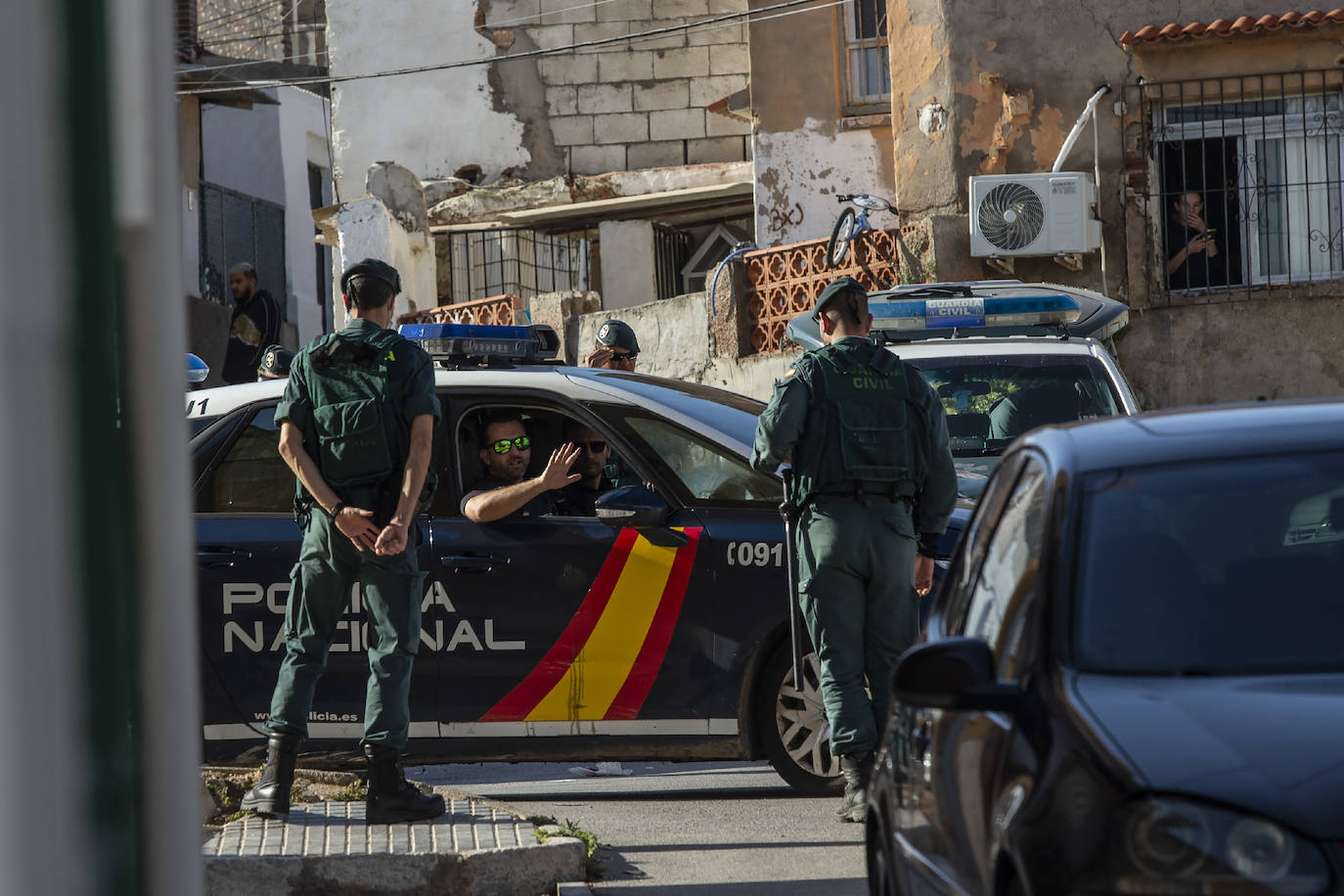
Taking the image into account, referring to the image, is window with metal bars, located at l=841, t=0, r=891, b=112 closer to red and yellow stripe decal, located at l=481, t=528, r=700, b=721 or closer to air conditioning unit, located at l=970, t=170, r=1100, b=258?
air conditioning unit, located at l=970, t=170, r=1100, b=258

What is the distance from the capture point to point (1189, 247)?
13.9 meters

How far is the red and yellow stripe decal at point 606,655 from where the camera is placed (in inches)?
242

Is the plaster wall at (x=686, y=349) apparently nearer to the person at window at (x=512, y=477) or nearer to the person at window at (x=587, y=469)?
the person at window at (x=587, y=469)

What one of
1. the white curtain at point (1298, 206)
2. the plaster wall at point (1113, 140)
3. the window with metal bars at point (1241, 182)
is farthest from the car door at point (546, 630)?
the white curtain at point (1298, 206)

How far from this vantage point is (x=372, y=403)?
18.2ft

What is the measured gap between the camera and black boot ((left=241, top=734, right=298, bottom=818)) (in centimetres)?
537

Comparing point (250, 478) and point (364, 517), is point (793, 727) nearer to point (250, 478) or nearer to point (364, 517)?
point (364, 517)

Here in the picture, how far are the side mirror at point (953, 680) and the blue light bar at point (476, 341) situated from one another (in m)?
3.64

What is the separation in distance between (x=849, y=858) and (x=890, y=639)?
78 cm

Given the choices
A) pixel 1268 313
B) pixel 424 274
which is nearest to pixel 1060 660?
pixel 1268 313

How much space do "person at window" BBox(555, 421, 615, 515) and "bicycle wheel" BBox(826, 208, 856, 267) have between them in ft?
25.6

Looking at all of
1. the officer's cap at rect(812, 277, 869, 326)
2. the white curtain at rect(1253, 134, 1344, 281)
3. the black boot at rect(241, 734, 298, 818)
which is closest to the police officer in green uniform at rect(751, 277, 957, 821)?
the officer's cap at rect(812, 277, 869, 326)

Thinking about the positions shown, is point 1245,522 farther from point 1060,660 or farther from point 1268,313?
point 1268,313

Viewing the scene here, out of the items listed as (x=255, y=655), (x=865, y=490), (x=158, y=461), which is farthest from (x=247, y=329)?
(x=158, y=461)
